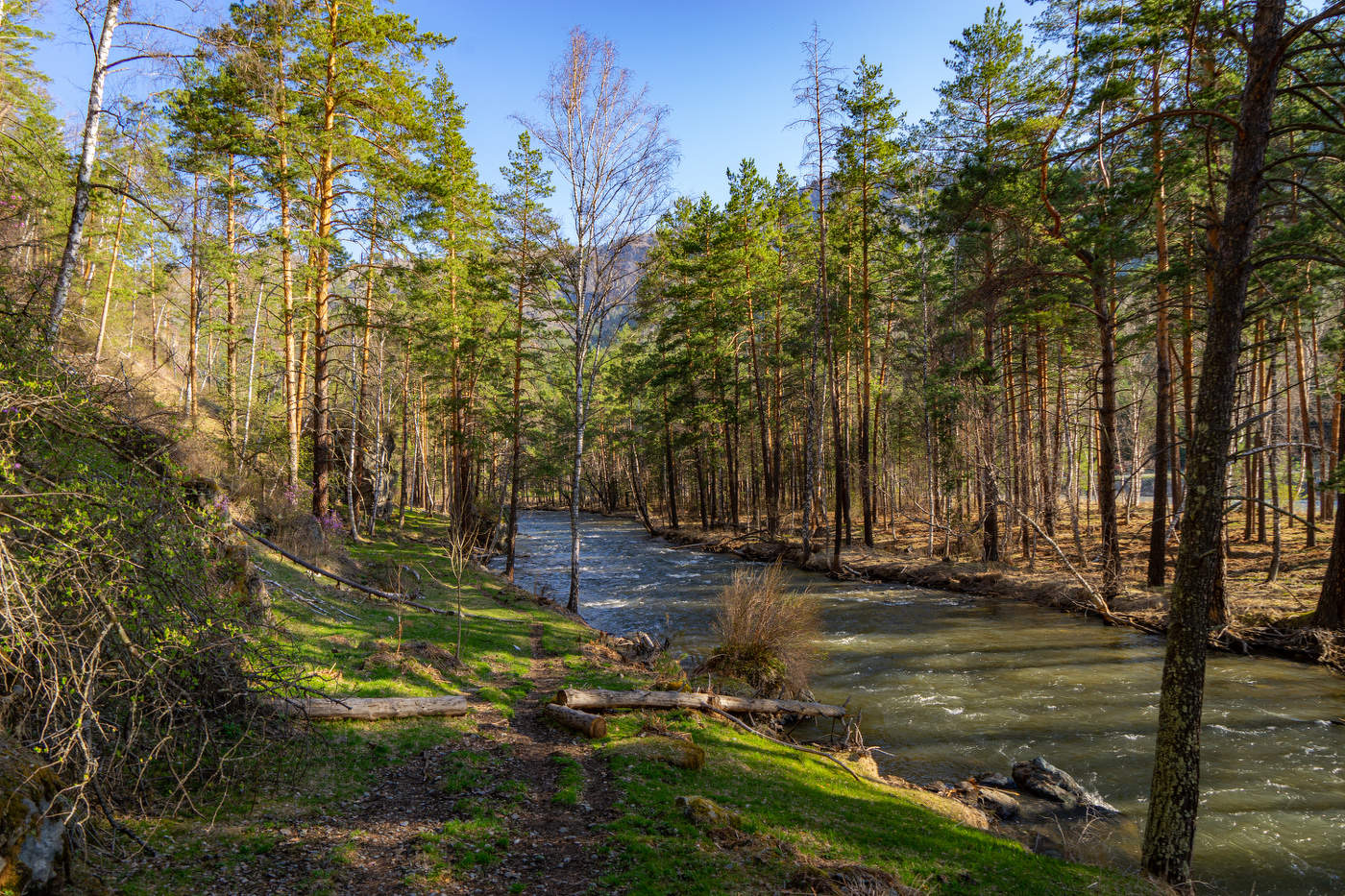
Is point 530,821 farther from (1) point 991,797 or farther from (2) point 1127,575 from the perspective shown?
(2) point 1127,575

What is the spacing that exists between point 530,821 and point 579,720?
2.38m

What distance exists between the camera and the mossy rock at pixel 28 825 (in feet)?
10.2

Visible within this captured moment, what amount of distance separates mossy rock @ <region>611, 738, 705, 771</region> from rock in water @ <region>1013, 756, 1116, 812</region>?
4800mm

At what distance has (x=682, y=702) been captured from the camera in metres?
9.44

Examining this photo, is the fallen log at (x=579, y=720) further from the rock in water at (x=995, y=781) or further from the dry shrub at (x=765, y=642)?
the rock in water at (x=995, y=781)

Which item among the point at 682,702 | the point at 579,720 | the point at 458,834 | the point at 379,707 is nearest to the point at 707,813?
the point at 458,834

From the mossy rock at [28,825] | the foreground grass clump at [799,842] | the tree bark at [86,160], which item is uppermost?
the tree bark at [86,160]

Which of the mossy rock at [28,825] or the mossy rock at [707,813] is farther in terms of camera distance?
the mossy rock at [707,813]

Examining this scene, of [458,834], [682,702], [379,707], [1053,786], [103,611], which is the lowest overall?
[1053,786]

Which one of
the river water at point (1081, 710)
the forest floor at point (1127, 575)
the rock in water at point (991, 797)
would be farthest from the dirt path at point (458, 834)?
the forest floor at point (1127, 575)

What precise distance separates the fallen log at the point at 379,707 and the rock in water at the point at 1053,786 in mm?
8169

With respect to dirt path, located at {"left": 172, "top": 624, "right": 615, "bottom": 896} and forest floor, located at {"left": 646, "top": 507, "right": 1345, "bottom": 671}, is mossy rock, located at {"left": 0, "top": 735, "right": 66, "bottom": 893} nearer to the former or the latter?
dirt path, located at {"left": 172, "top": 624, "right": 615, "bottom": 896}

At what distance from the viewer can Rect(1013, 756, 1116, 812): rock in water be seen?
7.91 metres

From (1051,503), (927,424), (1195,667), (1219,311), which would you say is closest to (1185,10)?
(1219,311)
